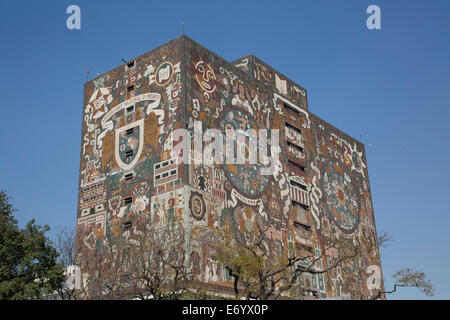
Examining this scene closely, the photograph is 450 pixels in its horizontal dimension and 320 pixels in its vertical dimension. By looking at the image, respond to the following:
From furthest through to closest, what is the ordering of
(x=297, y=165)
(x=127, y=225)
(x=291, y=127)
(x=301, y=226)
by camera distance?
(x=291, y=127) → (x=297, y=165) → (x=301, y=226) → (x=127, y=225)

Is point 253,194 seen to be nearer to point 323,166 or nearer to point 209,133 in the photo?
point 209,133

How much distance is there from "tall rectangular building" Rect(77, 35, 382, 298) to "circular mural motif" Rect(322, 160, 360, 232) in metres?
0.15

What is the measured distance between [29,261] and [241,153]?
11.6 metres

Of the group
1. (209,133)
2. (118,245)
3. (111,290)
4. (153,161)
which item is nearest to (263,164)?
(209,133)

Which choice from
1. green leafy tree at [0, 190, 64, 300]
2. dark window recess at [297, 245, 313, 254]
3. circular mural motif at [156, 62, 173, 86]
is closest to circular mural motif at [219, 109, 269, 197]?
circular mural motif at [156, 62, 173, 86]

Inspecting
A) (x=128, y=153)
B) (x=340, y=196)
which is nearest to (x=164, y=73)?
(x=128, y=153)

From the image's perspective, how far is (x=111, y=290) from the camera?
21578 millimetres

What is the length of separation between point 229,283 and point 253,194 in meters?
5.11

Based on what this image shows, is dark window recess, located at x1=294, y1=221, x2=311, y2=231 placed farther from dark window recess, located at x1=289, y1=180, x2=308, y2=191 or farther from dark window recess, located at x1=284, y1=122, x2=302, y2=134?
dark window recess, located at x1=284, y1=122, x2=302, y2=134

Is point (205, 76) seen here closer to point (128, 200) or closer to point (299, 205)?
point (128, 200)

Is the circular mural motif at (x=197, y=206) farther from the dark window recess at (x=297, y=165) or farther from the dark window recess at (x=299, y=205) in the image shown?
the dark window recess at (x=297, y=165)

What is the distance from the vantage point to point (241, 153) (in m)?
28.8
